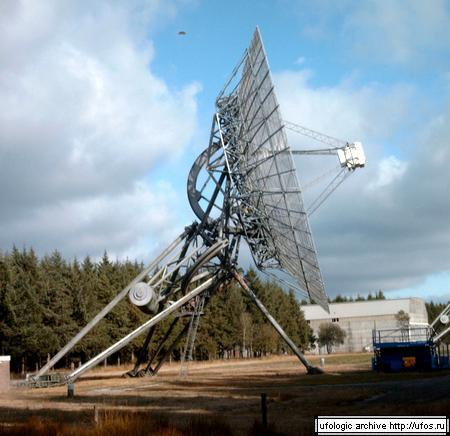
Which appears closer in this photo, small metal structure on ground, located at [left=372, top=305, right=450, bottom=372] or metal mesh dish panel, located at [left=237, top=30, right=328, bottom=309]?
metal mesh dish panel, located at [left=237, top=30, right=328, bottom=309]

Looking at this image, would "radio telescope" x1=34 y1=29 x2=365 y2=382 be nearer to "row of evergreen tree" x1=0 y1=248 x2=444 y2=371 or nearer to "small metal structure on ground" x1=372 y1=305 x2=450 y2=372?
"small metal structure on ground" x1=372 y1=305 x2=450 y2=372

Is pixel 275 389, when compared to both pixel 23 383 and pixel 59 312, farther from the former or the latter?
pixel 59 312

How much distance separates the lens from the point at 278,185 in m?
33.3

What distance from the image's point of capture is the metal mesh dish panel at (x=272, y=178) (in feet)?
104

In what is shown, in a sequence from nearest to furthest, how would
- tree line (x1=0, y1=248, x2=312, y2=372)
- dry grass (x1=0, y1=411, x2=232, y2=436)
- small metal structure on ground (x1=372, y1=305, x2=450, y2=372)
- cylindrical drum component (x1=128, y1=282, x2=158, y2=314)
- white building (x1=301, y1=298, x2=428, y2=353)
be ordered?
dry grass (x1=0, y1=411, x2=232, y2=436) → cylindrical drum component (x1=128, y1=282, x2=158, y2=314) → small metal structure on ground (x1=372, y1=305, x2=450, y2=372) → tree line (x1=0, y1=248, x2=312, y2=372) → white building (x1=301, y1=298, x2=428, y2=353)

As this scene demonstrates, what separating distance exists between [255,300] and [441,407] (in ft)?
79.5

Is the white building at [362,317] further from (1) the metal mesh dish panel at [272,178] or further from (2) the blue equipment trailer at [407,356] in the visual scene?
(1) the metal mesh dish panel at [272,178]

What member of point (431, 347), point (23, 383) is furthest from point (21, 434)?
point (431, 347)

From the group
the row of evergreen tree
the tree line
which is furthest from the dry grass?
the row of evergreen tree

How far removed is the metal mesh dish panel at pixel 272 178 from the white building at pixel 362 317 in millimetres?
110867

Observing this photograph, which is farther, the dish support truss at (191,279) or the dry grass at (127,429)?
the dish support truss at (191,279)

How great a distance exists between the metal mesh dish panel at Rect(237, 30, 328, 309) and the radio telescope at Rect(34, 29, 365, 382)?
0.05m

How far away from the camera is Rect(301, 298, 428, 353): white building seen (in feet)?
477

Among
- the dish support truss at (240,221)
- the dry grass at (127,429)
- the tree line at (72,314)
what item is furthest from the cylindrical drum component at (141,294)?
the dry grass at (127,429)
